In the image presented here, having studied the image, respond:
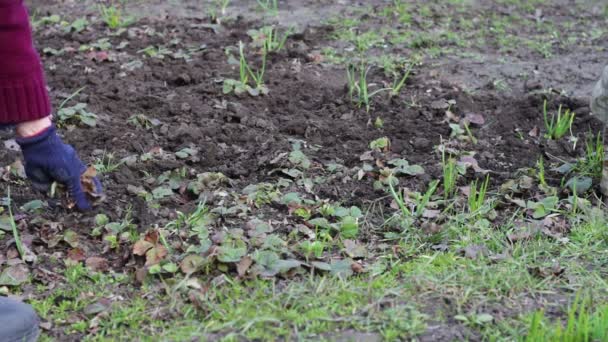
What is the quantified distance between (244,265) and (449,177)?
110 centimetres

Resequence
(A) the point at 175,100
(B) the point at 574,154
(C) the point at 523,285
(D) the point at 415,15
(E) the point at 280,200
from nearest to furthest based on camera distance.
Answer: (C) the point at 523,285, (E) the point at 280,200, (B) the point at 574,154, (A) the point at 175,100, (D) the point at 415,15

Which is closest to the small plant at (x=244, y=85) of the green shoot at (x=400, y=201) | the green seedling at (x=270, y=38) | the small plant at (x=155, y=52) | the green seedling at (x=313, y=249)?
the green seedling at (x=270, y=38)

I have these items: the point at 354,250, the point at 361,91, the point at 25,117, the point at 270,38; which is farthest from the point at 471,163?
the point at 25,117

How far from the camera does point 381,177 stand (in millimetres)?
3848

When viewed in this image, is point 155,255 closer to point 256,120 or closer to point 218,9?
point 256,120

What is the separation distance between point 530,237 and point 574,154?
928 millimetres

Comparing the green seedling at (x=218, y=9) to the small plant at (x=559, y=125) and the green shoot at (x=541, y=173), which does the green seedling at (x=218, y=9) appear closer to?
the small plant at (x=559, y=125)

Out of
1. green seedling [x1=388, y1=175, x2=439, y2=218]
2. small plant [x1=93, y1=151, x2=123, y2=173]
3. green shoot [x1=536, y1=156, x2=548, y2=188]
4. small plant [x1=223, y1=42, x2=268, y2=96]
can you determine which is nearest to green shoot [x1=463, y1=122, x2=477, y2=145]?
green shoot [x1=536, y1=156, x2=548, y2=188]

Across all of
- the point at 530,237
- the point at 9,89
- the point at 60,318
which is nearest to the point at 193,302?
the point at 60,318

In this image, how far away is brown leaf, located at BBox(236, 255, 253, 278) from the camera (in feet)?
9.89

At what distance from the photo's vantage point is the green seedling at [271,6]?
594cm

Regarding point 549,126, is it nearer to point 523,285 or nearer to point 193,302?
point 523,285

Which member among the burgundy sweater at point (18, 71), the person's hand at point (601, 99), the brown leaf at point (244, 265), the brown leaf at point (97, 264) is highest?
the burgundy sweater at point (18, 71)

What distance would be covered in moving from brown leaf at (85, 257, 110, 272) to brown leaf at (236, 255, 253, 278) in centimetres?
53
